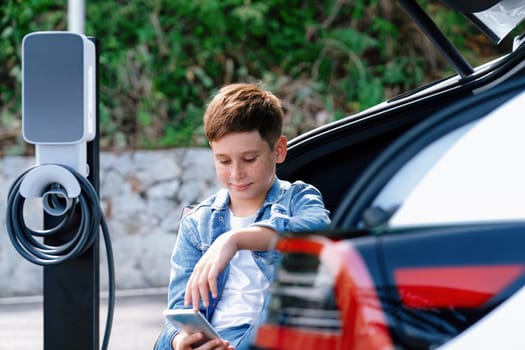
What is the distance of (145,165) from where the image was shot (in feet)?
27.8

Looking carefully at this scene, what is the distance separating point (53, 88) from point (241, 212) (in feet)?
1.77

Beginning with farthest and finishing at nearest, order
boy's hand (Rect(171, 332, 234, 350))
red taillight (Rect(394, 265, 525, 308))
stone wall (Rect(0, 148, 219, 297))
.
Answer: stone wall (Rect(0, 148, 219, 297))
boy's hand (Rect(171, 332, 234, 350))
red taillight (Rect(394, 265, 525, 308))

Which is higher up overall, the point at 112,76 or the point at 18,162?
the point at 112,76

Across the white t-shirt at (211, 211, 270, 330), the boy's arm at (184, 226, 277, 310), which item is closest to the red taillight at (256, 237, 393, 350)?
the boy's arm at (184, 226, 277, 310)

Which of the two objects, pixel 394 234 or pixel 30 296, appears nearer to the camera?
pixel 394 234

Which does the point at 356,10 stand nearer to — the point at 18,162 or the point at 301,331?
the point at 18,162

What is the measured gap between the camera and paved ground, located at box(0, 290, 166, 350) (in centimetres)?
605

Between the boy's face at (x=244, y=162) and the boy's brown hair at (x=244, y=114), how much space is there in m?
0.02

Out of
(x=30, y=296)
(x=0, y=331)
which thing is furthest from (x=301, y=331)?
(x=30, y=296)

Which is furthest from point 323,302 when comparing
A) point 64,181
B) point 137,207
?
point 137,207

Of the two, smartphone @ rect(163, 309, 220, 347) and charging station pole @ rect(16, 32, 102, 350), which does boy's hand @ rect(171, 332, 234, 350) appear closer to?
smartphone @ rect(163, 309, 220, 347)

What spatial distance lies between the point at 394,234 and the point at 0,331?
18.2 ft

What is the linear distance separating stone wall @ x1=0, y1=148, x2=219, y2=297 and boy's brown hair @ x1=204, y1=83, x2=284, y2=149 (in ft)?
18.9

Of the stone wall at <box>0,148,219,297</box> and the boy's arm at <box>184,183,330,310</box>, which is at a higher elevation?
the boy's arm at <box>184,183,330,310</box>
